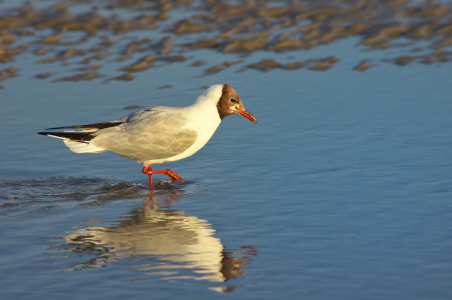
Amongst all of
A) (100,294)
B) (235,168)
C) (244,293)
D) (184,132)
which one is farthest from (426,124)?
(100,294)

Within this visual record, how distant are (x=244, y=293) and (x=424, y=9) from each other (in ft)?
41.4

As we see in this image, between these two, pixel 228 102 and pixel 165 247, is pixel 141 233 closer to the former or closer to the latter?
pixel 165 247

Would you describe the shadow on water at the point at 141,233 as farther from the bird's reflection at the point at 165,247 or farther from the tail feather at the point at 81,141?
the tail feather at the point at 81,141

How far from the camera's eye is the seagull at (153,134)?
328 inches

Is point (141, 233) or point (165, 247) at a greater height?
point (141, 233)

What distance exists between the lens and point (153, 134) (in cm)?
835

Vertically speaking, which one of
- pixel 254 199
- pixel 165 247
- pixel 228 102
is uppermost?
pixel 228 102

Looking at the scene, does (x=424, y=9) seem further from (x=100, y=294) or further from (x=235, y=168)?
(x=100, y=294)

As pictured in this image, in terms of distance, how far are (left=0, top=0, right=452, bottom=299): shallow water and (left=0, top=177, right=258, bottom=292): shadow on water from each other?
0.07ft

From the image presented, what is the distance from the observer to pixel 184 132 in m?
8.34

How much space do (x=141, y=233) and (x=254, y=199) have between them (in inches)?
57.8

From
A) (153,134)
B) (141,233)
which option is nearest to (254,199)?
(141,233)

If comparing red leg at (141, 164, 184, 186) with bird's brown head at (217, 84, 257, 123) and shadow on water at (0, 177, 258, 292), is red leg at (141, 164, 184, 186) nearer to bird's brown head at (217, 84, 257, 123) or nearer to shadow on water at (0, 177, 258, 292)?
shadow on water at (0, 177, 258, 292)

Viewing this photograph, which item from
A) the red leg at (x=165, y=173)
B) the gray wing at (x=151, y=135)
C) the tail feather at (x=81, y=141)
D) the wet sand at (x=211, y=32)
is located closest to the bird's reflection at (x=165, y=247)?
the red leg at (x=165, y=173)
